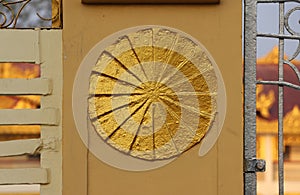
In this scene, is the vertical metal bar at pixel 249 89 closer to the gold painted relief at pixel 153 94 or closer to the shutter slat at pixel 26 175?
the gold painted relief at pixel 153 94

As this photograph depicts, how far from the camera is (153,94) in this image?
3.38m

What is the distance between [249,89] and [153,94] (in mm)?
509

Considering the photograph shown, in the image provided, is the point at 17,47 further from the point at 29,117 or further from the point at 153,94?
the point at 153,94

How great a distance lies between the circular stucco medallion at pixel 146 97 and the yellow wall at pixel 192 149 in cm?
4

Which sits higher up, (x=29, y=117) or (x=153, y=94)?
(x=153, y=94)

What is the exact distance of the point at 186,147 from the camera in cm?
338

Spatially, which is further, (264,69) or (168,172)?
(264,69)

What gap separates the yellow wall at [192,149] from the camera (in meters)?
3.36

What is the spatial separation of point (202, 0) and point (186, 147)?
0.74 meters

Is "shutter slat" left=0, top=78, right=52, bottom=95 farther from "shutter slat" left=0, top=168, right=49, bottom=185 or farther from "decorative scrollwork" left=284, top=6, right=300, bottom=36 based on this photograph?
"decorative scrollwork" left=284, top=6, right=300, bottom=36

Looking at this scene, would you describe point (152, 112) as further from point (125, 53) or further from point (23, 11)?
point (23, 11)

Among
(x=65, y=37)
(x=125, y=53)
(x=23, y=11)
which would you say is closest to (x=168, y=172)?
(x=125, y=53)

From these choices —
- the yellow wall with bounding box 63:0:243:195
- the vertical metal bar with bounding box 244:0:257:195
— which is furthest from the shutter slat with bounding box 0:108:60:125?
the vertical metal bar with bounding box 244:0:257:195

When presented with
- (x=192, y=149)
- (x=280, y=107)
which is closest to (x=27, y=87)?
(x=192, y=149)
